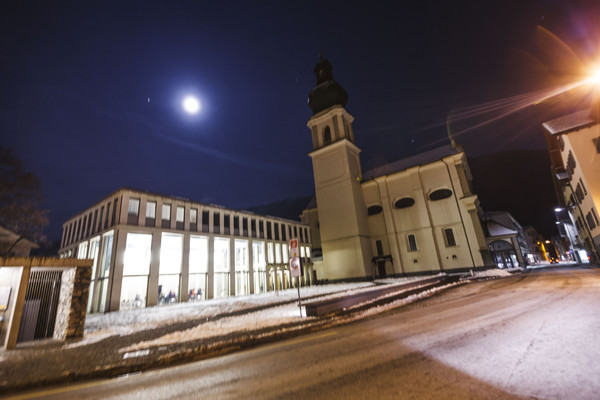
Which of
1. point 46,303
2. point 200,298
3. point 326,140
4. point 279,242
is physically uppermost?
point 326,140

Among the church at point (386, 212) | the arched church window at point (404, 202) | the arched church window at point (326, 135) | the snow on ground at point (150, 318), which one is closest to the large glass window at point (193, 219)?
the snow on ground at point (150, 318)

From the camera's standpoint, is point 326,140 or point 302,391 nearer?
point 302,391

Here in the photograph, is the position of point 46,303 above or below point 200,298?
above

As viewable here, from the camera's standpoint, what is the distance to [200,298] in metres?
25.7

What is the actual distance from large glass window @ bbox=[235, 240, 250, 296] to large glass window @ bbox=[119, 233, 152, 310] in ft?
31.0

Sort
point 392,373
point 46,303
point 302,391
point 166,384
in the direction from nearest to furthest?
point 302,391 < point 392,373 < point 166,384 < point 46,303

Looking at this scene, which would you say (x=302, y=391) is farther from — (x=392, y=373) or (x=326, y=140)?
(x=326, y=140)

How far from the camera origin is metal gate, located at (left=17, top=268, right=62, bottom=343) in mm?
7871

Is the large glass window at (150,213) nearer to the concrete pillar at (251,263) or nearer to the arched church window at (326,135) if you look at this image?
the concrete pillar at (251,263)

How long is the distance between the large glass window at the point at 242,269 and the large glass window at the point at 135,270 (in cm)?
946

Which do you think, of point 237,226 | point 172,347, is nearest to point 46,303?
point 172,347

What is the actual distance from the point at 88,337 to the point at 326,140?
34518 mm

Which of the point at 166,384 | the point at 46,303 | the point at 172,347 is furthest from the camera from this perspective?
the point at 46,303

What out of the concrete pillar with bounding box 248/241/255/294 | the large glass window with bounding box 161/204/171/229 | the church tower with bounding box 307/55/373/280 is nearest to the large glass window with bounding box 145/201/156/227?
the large glass window with bounding box 161/204/171/229
